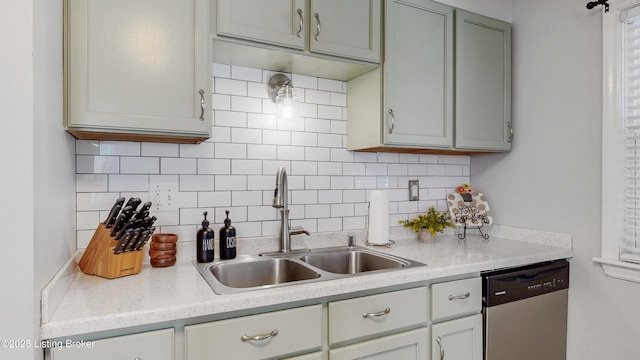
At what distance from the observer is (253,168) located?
190cm

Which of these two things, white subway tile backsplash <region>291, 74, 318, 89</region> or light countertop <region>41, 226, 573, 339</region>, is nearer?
light countertop <region>41, 226, 573, 339</region>

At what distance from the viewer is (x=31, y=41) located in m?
0.91

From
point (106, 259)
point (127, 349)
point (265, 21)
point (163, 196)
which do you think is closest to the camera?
point (127, 349)

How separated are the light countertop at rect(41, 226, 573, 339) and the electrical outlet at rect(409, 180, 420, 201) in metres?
0.50

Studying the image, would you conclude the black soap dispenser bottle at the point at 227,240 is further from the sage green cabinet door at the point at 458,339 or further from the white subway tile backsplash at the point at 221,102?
the sage green cabinet door at the point at 458,339

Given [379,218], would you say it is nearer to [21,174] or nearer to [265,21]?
[265,21]

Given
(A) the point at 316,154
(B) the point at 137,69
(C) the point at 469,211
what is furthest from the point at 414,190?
(B) the point at 137,69

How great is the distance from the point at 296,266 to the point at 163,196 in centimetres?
71

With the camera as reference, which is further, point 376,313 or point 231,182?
point 231,182

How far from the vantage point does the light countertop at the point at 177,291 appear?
102 centimetres

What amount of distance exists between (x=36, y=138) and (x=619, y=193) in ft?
7.94

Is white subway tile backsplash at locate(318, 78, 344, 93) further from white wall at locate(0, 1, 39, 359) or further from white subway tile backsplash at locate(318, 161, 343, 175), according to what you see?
white wall at locate(0, 1, 39, 359)

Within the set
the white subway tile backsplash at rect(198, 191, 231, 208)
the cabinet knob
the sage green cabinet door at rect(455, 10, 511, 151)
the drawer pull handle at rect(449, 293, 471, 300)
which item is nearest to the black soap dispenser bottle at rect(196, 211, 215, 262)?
the white subway tile backsplash at rect(198, 191, 231, 208)

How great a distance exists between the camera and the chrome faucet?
71.3 inches
